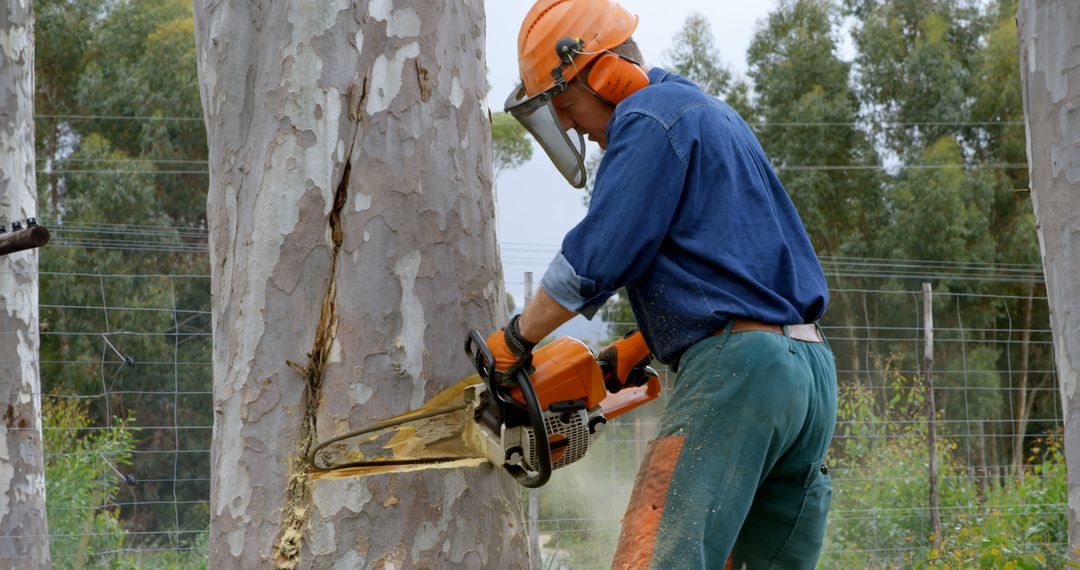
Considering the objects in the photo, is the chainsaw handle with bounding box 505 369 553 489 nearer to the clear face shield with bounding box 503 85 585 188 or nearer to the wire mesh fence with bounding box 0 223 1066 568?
the clear face shield with bounding box 503 85 585 188

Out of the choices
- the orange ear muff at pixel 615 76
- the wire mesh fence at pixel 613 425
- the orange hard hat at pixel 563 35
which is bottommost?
the wire mesh fence at pixel 613 425

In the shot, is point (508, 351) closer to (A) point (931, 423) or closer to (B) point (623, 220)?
(B) point (623, 220)

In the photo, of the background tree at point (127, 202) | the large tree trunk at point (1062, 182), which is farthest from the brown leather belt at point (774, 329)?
the background tree at point (127, 202)

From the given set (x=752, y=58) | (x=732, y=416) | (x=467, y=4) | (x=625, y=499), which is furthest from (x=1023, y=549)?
(x=752, y=58)

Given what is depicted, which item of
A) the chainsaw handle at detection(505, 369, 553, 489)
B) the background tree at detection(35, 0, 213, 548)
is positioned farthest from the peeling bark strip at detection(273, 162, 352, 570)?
the background tree at detection(35, 0, 213, 548)

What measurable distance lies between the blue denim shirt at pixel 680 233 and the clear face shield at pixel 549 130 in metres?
0.25

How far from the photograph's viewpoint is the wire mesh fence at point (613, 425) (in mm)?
6750

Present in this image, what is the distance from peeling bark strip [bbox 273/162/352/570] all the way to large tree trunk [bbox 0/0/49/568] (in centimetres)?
379

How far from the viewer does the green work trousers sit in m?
2.14

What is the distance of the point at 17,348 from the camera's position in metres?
5.30

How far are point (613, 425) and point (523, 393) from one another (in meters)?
4.92

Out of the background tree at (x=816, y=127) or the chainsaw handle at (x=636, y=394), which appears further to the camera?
the background tree at (x=816, y=127)

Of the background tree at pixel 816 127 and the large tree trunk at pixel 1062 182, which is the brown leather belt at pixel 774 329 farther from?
the background tree at pixel 816 127

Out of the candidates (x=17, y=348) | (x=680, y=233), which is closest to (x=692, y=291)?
(x=680, y=233)
